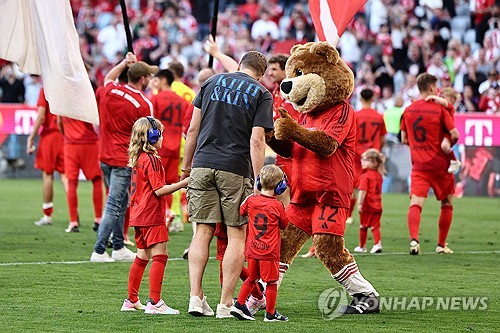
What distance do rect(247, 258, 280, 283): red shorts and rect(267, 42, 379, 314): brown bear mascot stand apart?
46cm

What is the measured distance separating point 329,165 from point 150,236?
161 cm

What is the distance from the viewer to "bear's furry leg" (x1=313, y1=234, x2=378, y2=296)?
9.27 metres

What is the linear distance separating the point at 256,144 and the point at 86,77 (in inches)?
73.9

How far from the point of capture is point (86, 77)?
32.7ft

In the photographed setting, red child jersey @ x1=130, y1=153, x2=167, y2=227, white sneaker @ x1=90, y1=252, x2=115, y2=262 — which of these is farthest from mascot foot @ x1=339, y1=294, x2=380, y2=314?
white sneaker @ x1=90, y1=252, x2=115, y2=262

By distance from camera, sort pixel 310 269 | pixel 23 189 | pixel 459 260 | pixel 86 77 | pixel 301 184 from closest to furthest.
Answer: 1. pixel 301 184
2. pixel 86 77
3. pixel 310 269
4. pixel 459 260
5. pixel 23 189

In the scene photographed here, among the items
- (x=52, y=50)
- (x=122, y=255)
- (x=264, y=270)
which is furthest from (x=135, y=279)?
(x=122, y=255)

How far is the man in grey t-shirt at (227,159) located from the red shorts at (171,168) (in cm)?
591

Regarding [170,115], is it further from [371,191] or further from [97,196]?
[371,191]

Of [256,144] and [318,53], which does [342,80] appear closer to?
[318,53]

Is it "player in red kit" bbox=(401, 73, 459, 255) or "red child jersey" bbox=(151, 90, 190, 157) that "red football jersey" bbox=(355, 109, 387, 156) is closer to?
"player in red kit" bbox=(401, 73, 459, 255)

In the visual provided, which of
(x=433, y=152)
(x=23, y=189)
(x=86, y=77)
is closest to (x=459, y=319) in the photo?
(x=86, y=77)

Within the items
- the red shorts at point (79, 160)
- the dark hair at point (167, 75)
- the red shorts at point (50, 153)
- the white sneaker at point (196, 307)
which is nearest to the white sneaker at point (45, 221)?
the red shorts at point (50, 153)

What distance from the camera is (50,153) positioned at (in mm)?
17000
